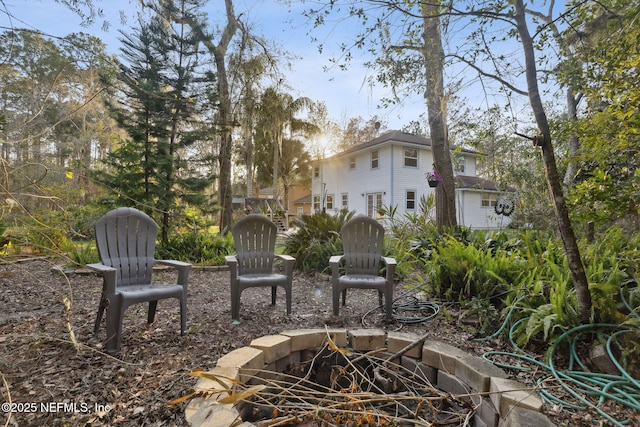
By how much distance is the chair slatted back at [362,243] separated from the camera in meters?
3.37

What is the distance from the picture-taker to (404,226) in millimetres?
5762

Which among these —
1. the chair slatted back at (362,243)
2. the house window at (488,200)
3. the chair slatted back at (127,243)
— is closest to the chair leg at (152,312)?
the chair slatted back at (127,243)

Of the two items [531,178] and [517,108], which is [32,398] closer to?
[517,108]

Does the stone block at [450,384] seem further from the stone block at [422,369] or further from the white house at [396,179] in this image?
the white house at [396,179]

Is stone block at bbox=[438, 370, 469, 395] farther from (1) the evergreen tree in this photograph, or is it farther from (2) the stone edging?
(1) the evergreen tree

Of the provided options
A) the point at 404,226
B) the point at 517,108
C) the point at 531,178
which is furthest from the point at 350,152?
the point at 517,108

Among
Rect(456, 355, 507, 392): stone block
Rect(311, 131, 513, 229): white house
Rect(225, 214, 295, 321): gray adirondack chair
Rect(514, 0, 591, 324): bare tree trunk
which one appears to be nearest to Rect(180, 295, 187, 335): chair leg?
Rect(225, 214, 295, 321): gray adirondack chair

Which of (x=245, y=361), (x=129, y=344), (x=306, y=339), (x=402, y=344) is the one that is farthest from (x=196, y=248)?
(x=402, y=344)

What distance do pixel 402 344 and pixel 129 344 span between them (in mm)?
1916

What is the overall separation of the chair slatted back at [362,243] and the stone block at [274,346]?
4.86 ft

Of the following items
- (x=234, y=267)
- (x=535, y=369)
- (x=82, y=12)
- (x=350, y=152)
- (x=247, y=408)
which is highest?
(x=350, y=152)

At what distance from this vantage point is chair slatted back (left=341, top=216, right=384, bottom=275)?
3369 mm

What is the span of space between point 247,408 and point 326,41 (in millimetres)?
3280

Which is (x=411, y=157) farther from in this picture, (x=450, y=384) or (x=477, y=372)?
(x=477, y=372)
